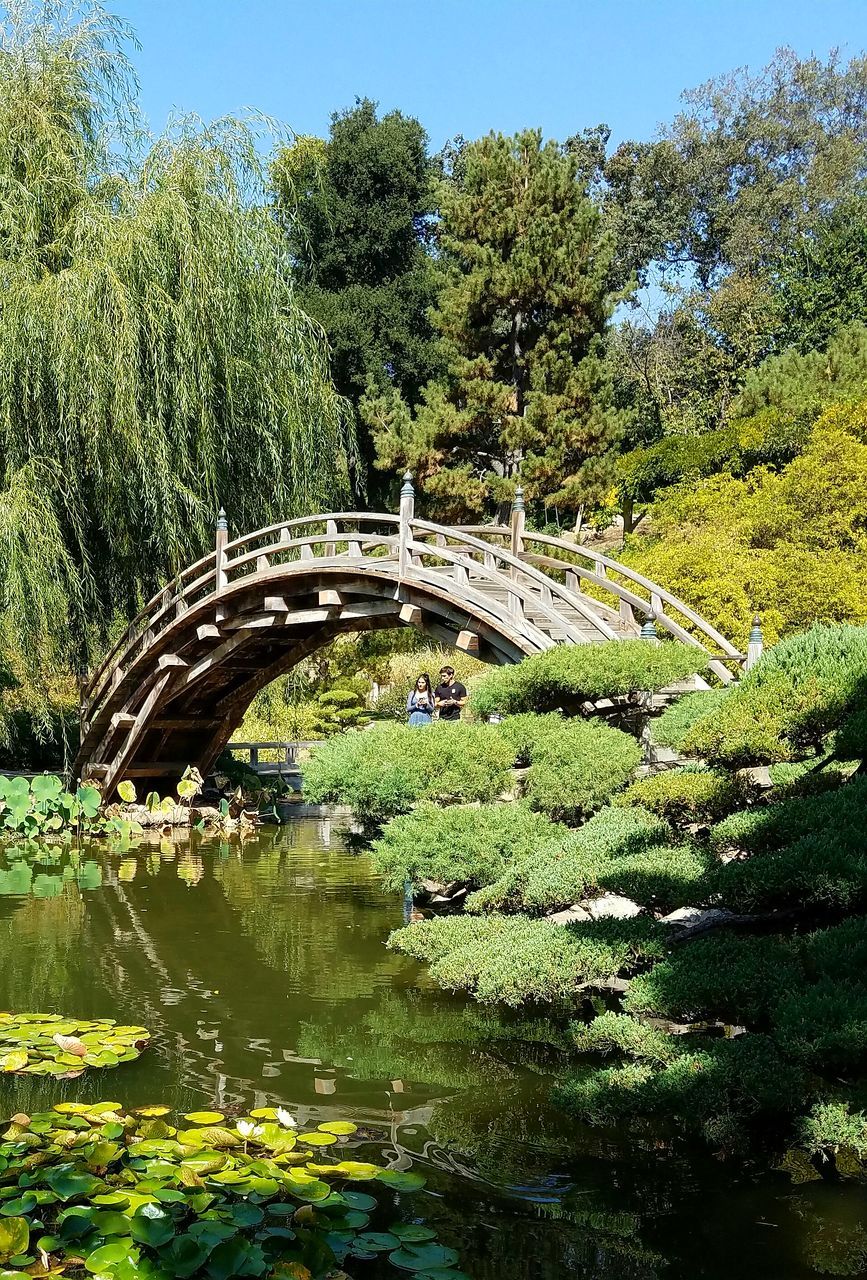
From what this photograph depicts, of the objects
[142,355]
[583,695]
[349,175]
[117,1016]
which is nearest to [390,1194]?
[117,1016]

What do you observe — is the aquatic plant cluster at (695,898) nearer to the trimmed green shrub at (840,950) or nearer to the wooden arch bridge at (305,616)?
the trimmed green shrub at (840,950)

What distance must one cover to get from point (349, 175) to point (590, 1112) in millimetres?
23283

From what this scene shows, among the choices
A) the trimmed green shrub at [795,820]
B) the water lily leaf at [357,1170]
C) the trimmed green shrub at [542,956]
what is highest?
the trimmed green shrub at [795,820]

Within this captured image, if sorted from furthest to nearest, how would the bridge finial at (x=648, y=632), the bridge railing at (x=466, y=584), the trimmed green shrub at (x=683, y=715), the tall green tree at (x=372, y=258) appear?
the tall green tree at (x=372, y=258) < the bridge railing at (x=466, y=584) < the bridge finial at (x=648, y=632) < the trimmed green shrub at (x=683, y=715)

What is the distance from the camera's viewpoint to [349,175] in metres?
24.6

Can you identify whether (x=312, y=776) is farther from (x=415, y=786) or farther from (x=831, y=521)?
(x=831, y=521)

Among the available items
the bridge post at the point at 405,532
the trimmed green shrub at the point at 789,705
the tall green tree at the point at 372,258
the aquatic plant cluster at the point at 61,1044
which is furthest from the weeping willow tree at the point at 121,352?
the tall green tree at the point at 372,258

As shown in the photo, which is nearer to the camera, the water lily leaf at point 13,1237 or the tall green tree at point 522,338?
the water lily leaf at point 13,1237

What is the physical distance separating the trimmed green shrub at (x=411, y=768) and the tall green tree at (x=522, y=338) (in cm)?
1142

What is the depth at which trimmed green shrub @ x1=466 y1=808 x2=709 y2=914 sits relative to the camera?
4.88m

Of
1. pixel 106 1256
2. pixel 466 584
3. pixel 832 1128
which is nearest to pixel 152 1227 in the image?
pixel 106 1256

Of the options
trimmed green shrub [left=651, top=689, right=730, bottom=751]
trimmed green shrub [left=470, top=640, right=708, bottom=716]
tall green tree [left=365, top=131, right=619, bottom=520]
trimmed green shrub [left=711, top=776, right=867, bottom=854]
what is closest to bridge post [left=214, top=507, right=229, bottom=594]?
trimmed green shrub [left=470, top=640, right=708, bottom=716]

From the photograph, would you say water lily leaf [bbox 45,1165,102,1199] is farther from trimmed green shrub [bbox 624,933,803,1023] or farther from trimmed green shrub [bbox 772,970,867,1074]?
trimmed green shrub [bbox 772,970,867,1074]

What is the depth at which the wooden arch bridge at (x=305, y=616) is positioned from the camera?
8.82 m
